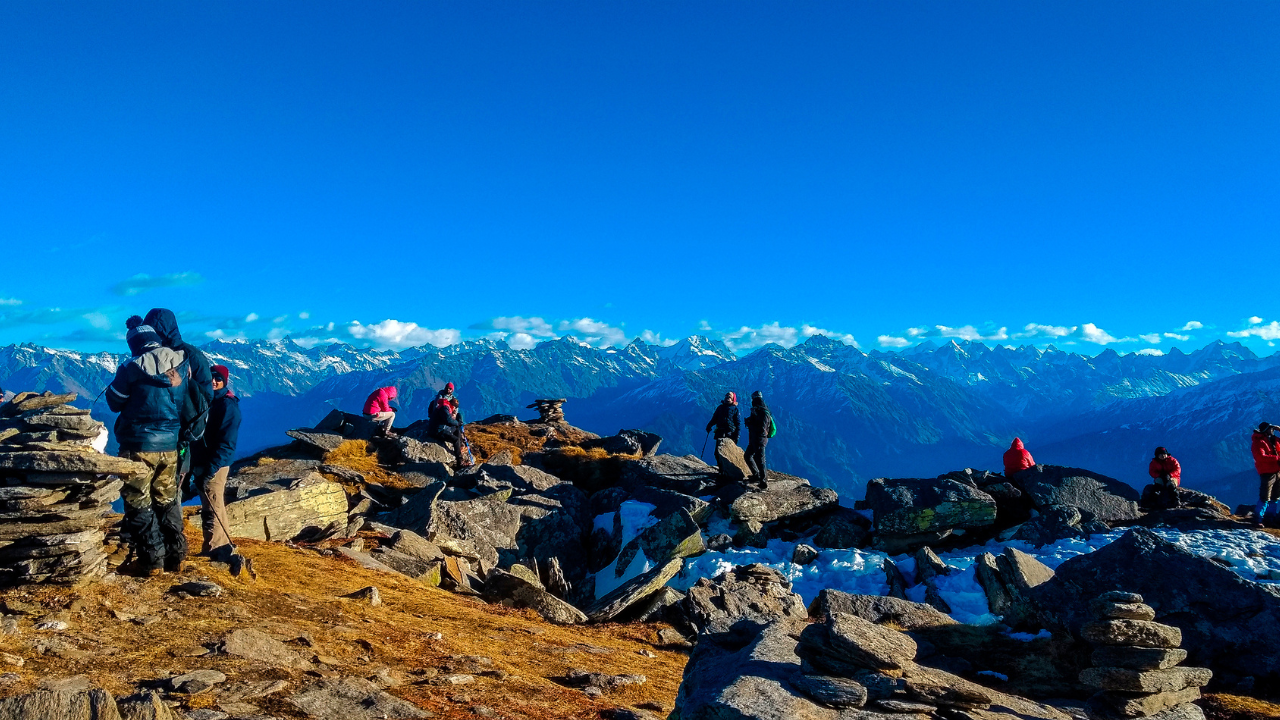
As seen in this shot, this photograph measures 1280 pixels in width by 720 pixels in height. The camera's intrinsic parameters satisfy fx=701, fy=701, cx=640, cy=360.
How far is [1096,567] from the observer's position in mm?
12797

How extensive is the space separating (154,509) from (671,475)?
22.4 metres

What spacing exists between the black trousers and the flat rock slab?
70.3 ft

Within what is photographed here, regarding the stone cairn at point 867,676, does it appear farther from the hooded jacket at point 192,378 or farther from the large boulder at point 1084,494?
the large boulder at point 1084,494

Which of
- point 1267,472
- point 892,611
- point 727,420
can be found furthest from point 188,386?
point 1267,472

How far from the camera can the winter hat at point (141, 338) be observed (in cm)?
1076

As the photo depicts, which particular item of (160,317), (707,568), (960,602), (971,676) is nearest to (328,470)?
(707,568)

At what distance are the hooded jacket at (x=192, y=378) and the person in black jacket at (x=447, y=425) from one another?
68.6ft

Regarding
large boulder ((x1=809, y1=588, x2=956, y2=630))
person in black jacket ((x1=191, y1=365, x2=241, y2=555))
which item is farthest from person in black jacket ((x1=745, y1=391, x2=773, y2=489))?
person in black jacket ((x1=191, y1=365, x2=241, y2=555))

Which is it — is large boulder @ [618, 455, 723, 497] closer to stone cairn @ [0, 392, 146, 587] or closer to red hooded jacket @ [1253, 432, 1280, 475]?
red hooded jacket @ [1253, 432, 1280, 475]

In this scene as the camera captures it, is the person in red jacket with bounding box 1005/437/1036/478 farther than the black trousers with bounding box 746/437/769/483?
No

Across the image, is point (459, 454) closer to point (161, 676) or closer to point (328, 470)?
point (328, 470)

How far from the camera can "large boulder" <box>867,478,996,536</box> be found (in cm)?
2333

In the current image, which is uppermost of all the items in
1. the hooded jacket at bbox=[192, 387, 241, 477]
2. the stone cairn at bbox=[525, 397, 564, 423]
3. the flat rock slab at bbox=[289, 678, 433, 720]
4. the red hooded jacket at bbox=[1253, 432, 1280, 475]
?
the stone cairn at bbox=[525, 397, 564, 423]

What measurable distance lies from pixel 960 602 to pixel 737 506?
913 centimetres
